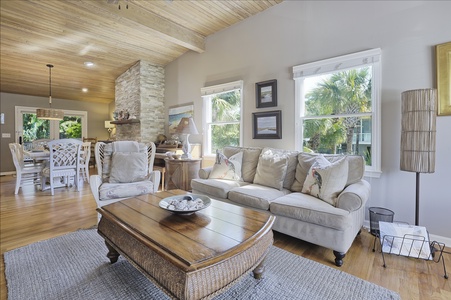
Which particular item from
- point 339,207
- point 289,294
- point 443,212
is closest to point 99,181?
point 289,294

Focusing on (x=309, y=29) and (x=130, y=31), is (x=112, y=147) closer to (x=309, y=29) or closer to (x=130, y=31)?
(x=130, y=31)

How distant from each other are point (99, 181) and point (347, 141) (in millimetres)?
3240

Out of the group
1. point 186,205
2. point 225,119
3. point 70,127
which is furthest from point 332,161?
point 70,127

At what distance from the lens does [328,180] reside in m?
2.22

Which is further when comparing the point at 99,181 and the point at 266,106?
the point at 266,106

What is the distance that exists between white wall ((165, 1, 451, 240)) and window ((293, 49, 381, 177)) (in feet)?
0.33

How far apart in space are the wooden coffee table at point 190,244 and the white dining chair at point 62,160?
3.26 meters

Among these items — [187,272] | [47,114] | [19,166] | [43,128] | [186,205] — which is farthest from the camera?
[43,128]

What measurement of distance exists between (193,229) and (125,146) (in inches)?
91.0

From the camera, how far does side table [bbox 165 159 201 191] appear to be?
3.77 m

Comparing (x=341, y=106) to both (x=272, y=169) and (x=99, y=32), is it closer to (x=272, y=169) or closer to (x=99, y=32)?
(x=272, y=169)

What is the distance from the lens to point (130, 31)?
4184 mm

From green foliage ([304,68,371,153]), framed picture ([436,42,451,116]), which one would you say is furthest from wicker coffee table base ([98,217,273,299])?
framed picture ([436,42,451,116])

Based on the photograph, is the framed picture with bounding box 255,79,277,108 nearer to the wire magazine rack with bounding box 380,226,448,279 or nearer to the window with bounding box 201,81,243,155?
Result: the window with bounding box 201,81,243,155
